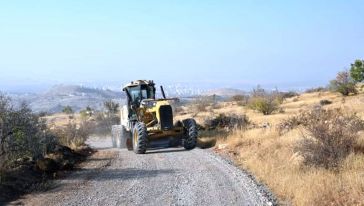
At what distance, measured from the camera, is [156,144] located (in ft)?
86.2

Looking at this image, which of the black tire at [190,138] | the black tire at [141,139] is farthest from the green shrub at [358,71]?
the black tire at [141,139]

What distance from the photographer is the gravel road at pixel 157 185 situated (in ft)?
42.8

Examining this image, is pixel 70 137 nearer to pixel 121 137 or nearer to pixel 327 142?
pixel 121 137

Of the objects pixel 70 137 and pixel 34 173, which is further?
pixel 70 137

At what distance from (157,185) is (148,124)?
35.8 feet

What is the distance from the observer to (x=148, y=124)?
25828 mm

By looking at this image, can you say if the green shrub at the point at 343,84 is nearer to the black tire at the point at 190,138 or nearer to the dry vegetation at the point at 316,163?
the black tire at the point at 190,138

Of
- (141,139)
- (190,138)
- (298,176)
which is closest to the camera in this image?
(298,176)

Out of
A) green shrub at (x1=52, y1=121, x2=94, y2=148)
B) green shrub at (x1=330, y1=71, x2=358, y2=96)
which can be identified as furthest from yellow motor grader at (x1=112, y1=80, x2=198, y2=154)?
green shrub at (x1=330, y1=71, x2=358, y2=96)

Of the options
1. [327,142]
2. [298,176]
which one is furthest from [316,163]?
[298,176]

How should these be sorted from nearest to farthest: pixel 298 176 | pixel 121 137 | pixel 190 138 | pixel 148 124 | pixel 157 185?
pixel 298 176, pixel 157 185, pixel 190 138, pixel 148 124, pixel 121 137

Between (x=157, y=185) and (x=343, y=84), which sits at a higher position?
(x=343, y=84)

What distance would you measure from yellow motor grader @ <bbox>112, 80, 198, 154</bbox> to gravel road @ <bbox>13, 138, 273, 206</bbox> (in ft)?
13.0

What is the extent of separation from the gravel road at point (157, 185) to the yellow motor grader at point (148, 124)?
3.98 metres
